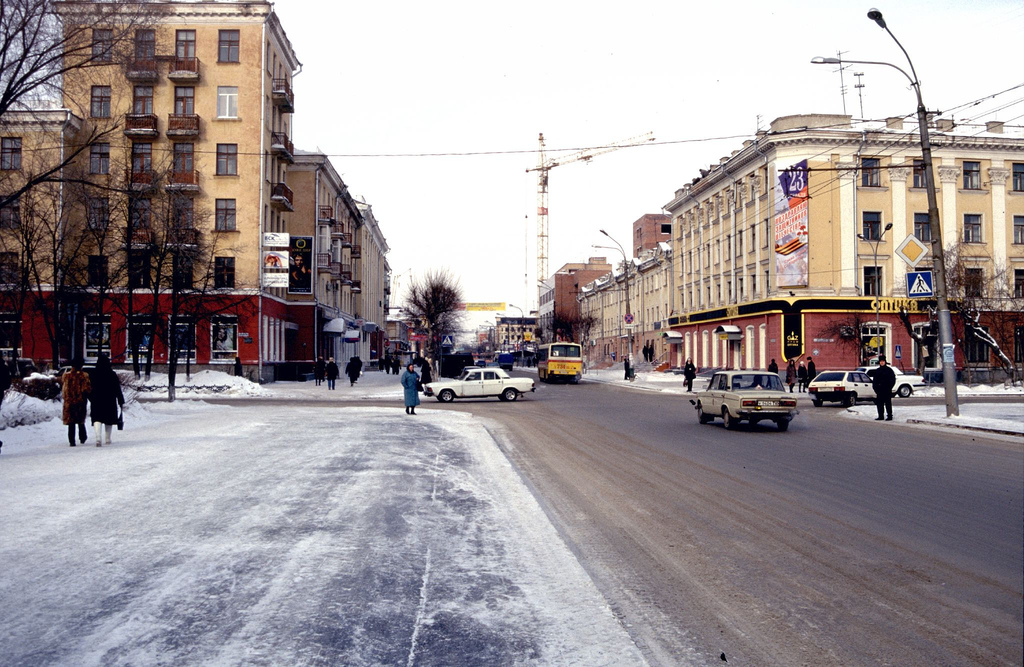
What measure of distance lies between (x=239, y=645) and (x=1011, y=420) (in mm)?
21175

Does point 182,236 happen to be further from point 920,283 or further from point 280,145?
point 920,283

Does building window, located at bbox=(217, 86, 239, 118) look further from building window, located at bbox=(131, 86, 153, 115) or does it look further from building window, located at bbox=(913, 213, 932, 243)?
building window, located at bbox=(913, 213, 932, 243)

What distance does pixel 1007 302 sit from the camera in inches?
2083

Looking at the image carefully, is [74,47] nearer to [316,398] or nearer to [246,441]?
[246,441]

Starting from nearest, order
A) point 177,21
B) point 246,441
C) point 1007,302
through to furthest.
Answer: point 246,441 → point 177,21 → point 1007,302

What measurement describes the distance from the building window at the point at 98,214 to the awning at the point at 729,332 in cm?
4042

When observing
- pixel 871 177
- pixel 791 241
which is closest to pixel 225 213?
pixel 791 241

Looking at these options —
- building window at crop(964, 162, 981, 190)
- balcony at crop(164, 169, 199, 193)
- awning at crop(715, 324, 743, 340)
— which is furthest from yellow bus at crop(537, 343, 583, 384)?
building window at crop(964, 162, 981, 190)

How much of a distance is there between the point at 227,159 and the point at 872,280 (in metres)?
39.5

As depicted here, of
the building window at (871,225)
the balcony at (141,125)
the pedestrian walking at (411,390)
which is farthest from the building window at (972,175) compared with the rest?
the balcony at (141,125)

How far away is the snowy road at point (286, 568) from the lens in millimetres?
4867

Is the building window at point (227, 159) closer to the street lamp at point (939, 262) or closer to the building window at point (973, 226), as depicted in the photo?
the street lamp at point (939, 262)

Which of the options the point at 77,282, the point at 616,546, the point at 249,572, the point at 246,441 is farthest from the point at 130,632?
the point at 77,282

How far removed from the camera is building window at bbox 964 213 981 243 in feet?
176
